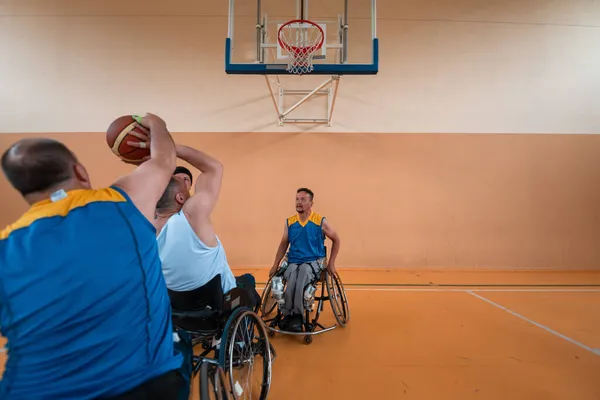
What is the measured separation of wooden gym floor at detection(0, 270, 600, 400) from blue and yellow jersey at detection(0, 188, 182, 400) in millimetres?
1392

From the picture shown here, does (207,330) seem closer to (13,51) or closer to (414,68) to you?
(414,68)

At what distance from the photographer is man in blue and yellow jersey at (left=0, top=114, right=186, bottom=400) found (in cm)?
71

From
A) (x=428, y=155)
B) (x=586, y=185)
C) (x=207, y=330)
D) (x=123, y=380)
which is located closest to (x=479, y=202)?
(x=428, y=155)

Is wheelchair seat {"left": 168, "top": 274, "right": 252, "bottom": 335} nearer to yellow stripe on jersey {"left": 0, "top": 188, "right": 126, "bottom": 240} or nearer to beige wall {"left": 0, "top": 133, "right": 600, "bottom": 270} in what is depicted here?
yellow stripe on jersey {"left": 0, "top": 188, "right": 126, "bottom": 240}

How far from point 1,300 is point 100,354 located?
23 centimetres

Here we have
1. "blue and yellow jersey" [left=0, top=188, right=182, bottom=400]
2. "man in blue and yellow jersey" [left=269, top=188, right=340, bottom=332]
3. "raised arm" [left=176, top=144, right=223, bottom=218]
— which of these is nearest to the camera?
"blue and yellow jersey" [left=0, top=188, right=182, bottom=400]

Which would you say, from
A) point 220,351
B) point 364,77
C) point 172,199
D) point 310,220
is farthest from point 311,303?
point 364,77

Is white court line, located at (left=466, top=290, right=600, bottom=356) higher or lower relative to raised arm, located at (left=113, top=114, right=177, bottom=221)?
lower

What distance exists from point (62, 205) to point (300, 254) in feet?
7.80

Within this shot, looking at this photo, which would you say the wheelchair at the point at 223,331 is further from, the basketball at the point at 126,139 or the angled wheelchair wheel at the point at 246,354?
the basketball at the point at 126,139

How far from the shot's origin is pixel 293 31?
3.91 meters

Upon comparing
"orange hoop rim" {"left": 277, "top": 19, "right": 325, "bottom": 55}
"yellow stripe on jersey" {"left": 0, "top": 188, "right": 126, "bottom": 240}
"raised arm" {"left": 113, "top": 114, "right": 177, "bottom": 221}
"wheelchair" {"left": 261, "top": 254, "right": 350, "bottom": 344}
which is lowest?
"wheelchair" {"left": 261, "top": 254, "right": 350, "bottom": 344}

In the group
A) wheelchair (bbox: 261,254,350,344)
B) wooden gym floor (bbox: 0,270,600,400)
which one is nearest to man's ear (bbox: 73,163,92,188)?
wooden gym floor (bbox: 0,270,600,400)

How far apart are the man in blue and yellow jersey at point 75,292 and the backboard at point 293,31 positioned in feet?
9.72
